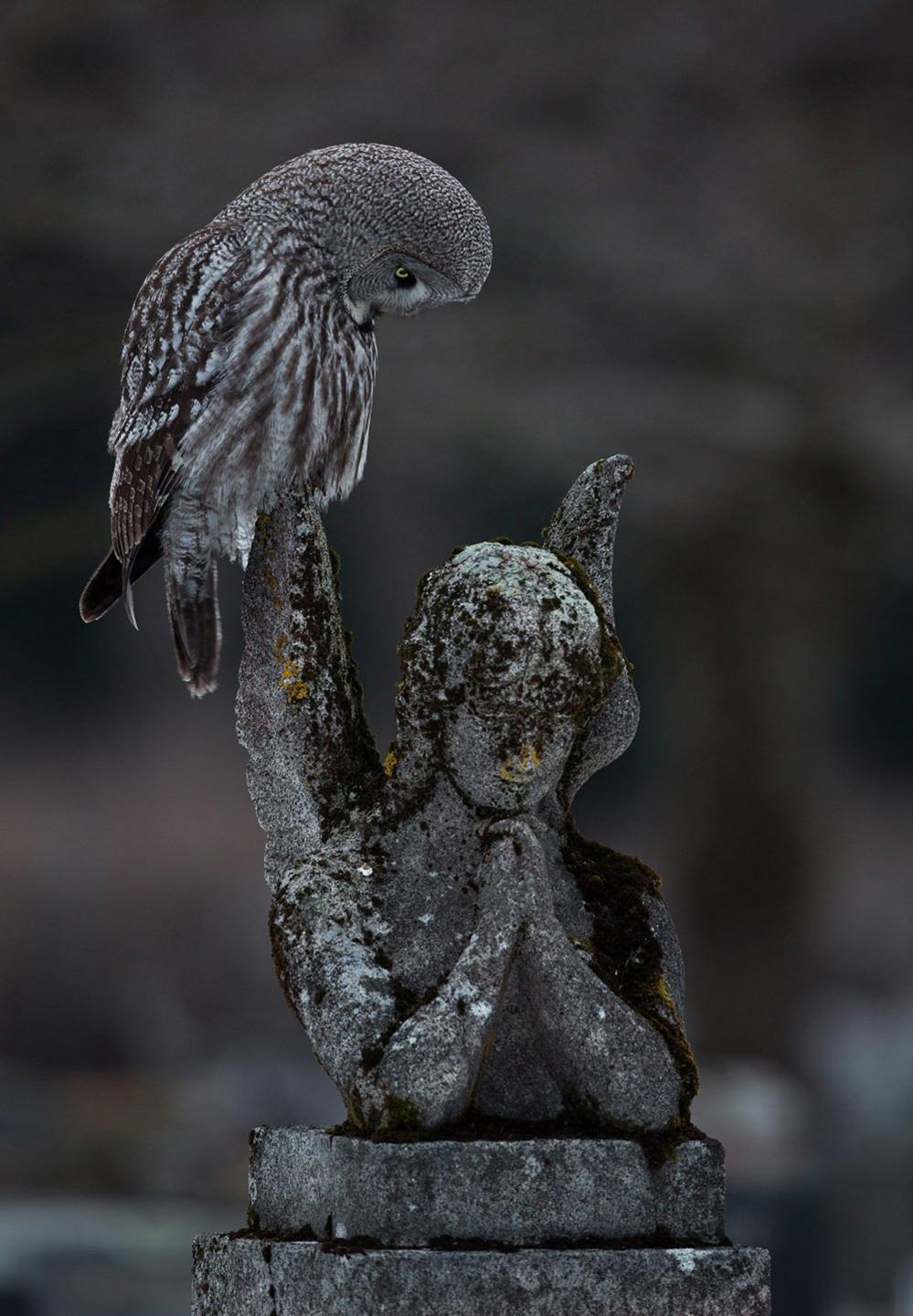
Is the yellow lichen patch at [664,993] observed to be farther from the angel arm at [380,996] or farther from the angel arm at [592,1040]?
the angel arm at [380,996]

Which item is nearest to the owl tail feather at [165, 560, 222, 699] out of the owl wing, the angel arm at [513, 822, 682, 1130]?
the owl wing

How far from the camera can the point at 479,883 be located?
2.98 m

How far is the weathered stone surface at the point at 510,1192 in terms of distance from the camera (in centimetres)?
271

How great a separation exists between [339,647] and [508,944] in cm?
80

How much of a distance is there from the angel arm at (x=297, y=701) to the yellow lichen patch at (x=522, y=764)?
401mm

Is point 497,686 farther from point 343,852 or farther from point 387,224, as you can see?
point 387,224

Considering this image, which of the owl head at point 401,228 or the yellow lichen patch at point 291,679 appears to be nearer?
the yellow lichen patch at point 291,679

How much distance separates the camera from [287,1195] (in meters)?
2.99

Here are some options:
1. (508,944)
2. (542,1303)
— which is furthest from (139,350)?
(542,1303)

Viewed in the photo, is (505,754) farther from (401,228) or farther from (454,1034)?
(401,228)

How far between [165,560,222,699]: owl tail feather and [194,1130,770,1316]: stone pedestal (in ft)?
3.64

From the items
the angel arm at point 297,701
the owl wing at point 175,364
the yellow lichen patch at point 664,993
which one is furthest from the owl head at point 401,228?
the yellow lichen patch at point 664,993

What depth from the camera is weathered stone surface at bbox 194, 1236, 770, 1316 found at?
2639mm

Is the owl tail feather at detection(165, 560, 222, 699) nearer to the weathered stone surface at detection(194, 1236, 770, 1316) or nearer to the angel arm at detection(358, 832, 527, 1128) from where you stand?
the angel arm at detection(358, 832, 527, 1128)
